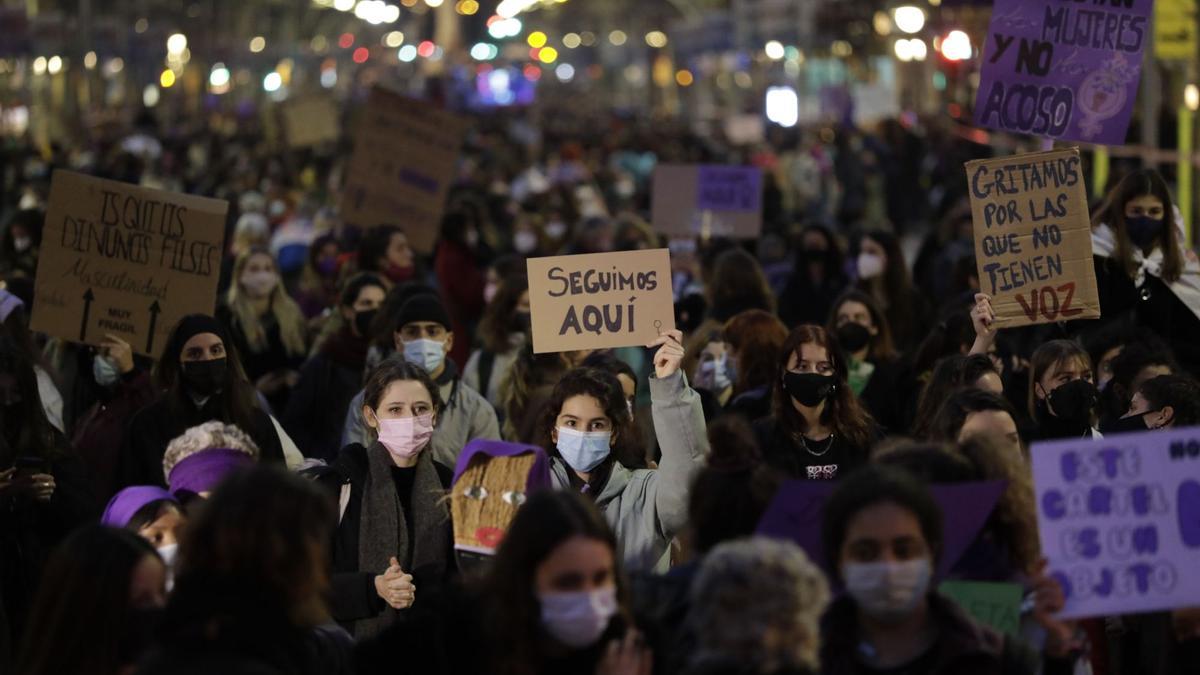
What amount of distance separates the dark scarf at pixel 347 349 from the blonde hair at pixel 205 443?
11.7ft

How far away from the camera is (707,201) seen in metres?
16.4

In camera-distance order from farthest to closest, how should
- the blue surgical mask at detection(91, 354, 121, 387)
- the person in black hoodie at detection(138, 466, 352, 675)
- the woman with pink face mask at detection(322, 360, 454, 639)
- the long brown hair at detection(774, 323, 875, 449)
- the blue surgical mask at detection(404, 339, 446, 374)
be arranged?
the blue surgical mask at detection(91, 354, 121, 387), the blue surgical mask at detection(404, 339, 446, 374), the long brown hair at detection(774, 323, 875, 449), the woman with pink face mask at detection(322, 360, 454, 639), the person in black hoodie at detection(138, 466, 352, 675)

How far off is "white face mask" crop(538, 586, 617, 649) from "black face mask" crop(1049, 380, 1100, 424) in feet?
11.9

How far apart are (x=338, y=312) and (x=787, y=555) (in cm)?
663

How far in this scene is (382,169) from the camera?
16.1 meters

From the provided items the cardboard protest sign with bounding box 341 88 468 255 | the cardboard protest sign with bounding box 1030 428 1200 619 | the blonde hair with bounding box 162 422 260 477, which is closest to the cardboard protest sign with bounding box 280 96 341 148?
the cardboard protest sign with bounding box 341 88 468 255

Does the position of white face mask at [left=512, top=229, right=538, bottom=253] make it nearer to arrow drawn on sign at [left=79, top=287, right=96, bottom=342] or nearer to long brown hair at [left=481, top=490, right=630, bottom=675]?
arrow drawn on sign at [left=79, top=287, right=96, bottom=342]

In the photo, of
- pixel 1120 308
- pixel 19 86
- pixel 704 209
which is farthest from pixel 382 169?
pixel 19 86

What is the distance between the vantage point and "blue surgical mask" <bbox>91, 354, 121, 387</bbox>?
31.3 ft

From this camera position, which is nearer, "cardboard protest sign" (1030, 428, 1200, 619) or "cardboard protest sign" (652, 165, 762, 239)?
"cardboard protest sign" (1030, 428, 1200, 619)

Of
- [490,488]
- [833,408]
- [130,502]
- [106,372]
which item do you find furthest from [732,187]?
[130,502]

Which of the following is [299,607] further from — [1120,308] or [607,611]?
[1120,308]

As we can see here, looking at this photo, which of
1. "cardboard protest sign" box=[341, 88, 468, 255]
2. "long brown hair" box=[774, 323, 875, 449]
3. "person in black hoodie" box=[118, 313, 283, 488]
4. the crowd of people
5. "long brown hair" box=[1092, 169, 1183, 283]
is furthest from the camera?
"cardboard protest sign" box=[341, 88, 468, 255]

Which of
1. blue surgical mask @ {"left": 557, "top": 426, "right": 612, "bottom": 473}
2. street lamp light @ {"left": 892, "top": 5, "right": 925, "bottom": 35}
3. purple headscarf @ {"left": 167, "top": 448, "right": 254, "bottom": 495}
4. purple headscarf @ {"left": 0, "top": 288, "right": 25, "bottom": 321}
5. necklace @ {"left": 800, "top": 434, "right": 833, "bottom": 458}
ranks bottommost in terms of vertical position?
purple headscarf @ {"left": 167, "top": 448, "right": 254, "bottom": 495}
